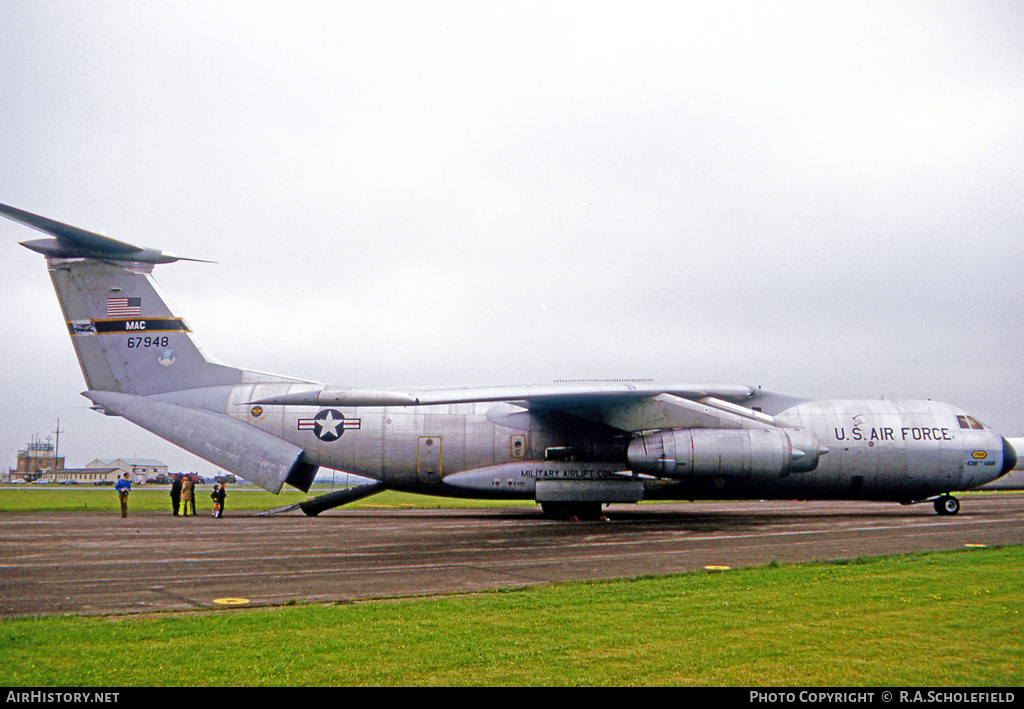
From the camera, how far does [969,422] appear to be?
67.9 feet

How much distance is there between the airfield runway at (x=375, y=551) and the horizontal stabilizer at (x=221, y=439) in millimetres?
1326

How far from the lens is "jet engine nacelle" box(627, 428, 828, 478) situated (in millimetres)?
16891

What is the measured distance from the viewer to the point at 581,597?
792cm

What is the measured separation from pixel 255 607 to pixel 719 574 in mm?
5648

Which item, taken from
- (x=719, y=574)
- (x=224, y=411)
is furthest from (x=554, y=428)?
(x=719, y=574)

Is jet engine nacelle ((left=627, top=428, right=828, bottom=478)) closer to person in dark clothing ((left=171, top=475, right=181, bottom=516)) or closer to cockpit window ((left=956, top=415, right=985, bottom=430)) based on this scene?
cockpit window ((left=956, top=415, right=985, bottom=430))

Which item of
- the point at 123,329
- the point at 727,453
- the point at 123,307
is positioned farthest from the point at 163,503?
the point at 727,453

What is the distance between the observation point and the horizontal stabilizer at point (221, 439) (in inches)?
734

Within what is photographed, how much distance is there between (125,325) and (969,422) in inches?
920

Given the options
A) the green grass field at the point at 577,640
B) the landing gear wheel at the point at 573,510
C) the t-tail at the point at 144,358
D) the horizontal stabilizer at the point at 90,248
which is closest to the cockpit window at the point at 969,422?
the landing gear wheel at the point at 573,510
